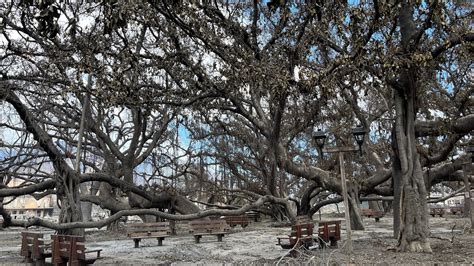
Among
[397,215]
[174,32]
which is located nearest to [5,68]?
[174,32]

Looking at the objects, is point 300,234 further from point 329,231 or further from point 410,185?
point 410,185

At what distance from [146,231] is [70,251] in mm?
5768

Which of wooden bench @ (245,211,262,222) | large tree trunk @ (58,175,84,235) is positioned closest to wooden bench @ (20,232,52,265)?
large tree trunk @ (58,175,84,235)

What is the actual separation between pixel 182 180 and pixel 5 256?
1258 centimetres

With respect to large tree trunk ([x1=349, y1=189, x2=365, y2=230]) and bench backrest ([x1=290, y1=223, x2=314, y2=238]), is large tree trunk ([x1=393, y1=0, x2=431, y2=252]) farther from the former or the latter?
large tree trunk ([x1=349, y1=189, x2=365, y2=230])

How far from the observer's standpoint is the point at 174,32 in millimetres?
10578

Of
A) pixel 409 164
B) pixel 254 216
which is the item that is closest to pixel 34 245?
pixel 409 164

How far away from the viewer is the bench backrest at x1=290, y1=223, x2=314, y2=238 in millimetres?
9523

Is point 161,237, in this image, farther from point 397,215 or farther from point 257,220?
point 257,220

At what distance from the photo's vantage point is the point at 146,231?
1395 centimetres

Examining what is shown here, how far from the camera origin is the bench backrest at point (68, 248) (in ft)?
26.9

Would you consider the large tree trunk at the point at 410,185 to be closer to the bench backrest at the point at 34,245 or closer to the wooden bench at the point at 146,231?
the wooden bench at the point at 146,231

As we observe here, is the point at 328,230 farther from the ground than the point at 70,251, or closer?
farther from the ground

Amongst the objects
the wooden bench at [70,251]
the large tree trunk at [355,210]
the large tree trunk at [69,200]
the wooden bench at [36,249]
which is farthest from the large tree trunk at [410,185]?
the large tree trunk at [69,200]
